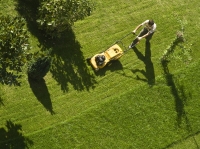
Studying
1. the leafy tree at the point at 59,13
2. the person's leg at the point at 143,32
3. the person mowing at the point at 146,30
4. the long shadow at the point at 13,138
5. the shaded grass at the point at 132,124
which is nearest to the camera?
the long shadow at the point at 13,138

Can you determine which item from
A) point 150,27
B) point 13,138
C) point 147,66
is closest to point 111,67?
point 147,66

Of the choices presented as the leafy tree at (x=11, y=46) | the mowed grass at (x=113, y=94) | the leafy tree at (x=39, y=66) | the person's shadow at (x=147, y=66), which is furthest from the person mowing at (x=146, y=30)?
the leafy tree at (x=11, y=46)

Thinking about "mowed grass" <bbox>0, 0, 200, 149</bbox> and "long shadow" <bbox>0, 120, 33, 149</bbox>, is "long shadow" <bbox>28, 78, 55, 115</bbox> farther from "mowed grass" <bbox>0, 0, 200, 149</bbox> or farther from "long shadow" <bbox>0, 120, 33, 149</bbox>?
"long shadow" <bbox>0, 120, 33, 149</bbox>

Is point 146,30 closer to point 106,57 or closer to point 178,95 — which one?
point 106,57

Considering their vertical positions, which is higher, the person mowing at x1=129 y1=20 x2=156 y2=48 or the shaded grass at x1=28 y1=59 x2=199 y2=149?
the person mowing at x1=129 y1=20 x2=156 y2=48

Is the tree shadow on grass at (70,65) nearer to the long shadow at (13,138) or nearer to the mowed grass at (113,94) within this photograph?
the mowed grass at (113,94)

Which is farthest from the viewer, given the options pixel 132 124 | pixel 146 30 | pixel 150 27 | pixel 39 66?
pixel 146 30

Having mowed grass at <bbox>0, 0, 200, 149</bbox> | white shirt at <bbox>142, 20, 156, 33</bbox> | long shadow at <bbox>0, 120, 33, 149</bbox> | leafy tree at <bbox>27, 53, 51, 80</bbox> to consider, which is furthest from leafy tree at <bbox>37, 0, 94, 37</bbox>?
long shadow at <bbox>0, 120, 33, 149</bbox>
